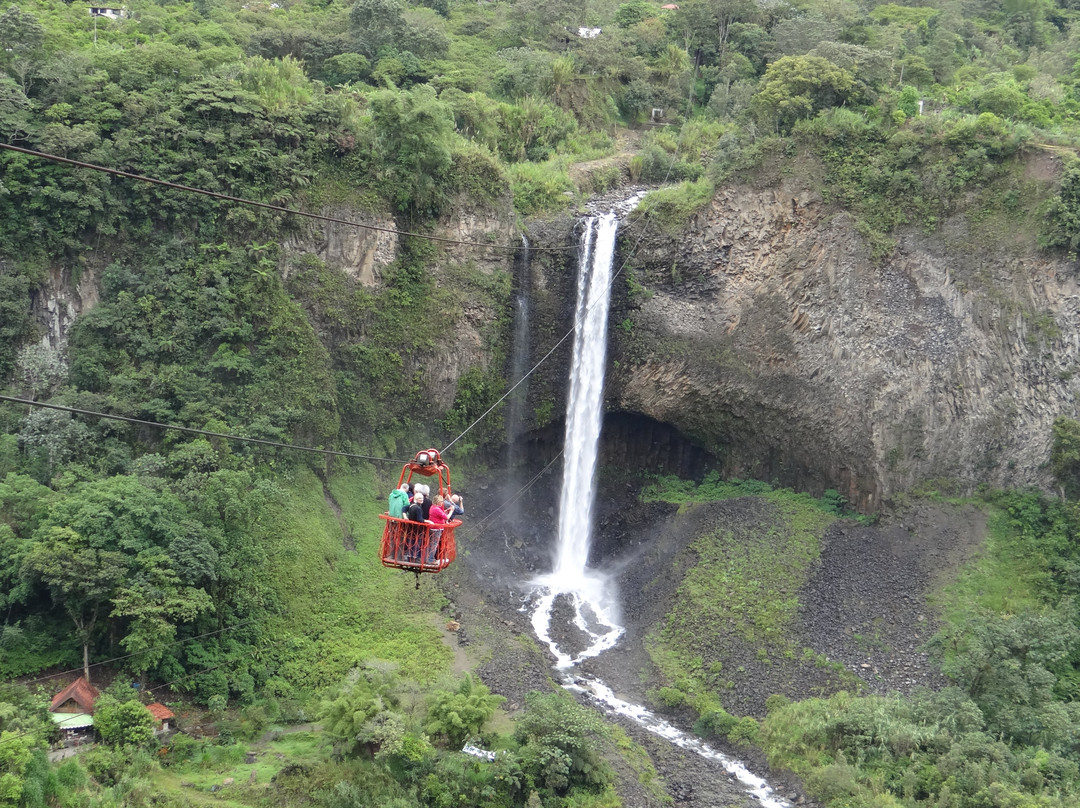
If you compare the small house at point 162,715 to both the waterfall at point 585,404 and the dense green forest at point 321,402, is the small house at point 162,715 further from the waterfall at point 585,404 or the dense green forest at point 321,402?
the waterfall at point 585,404

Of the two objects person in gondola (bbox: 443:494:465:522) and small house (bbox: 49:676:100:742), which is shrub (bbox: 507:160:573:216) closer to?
person in gondola (bbox: 443:494:465:522)

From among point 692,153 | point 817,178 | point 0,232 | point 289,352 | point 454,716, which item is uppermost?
point 692,153

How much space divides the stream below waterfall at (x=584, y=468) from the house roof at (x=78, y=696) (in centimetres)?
1088

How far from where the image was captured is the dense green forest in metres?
18.6

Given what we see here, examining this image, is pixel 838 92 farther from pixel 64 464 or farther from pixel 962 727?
pixel 64 464

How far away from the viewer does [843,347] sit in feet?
91.8

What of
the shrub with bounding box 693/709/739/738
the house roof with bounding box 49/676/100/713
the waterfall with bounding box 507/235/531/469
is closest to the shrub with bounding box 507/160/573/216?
the waterfall with bounding box 507/235/531/469

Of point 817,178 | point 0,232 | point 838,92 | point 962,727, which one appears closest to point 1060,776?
point 962,727

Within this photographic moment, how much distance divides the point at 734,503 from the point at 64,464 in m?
17.6

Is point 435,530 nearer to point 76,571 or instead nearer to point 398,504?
point 398,504

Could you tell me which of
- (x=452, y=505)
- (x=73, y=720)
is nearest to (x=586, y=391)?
(x=452, y=505)

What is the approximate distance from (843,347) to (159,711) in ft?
63.7

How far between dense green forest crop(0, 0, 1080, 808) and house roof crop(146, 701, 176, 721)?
0.60 m

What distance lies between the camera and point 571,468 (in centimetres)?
3047
